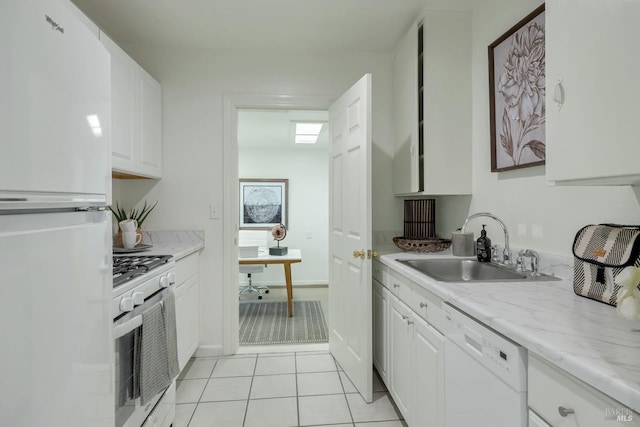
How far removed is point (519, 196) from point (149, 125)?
2506mm

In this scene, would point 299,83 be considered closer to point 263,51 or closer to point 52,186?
point 263,51

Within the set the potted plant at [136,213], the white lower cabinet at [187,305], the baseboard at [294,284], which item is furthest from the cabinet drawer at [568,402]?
the baseboard at [294,284]

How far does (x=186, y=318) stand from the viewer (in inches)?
92.0

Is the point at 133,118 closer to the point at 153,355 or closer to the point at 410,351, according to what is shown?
the point at 153,355

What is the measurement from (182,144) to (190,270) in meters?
1.04

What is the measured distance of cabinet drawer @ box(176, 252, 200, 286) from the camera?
2.18 m

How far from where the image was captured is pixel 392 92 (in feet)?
9.18

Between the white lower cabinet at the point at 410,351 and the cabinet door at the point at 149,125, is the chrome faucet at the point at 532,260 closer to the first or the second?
the white lower cabinet at the point at 410,351

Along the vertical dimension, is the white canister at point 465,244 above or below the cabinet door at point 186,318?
above

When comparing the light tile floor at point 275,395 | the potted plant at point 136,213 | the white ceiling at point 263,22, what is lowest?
the light tile floor at point 275,395

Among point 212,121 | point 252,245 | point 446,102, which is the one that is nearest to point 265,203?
point 252,245

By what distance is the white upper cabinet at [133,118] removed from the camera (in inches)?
78.0

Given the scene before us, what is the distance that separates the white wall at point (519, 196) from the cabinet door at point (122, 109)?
2.24 meters

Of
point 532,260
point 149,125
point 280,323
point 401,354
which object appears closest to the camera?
point 532,260
